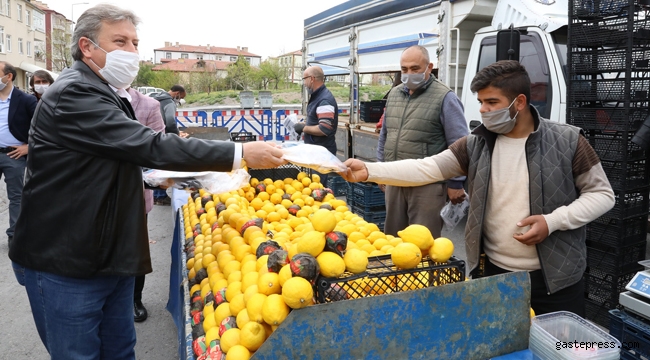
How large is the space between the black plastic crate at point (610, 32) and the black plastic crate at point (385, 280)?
8.82ft

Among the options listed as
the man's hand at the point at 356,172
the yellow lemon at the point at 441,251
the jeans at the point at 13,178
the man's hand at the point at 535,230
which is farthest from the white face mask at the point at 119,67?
the jeans at the point at 13,178

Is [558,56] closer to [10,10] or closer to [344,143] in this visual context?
[344,143]

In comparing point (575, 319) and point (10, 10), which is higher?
point (10, 10)

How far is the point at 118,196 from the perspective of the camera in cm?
224

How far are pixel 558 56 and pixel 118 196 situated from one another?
4.64 metres

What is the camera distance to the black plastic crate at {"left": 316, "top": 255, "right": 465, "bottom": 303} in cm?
194

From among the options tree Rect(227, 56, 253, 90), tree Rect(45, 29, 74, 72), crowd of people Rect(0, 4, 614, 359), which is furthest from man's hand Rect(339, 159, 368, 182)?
tree Rect(227, 56, 253, 90)

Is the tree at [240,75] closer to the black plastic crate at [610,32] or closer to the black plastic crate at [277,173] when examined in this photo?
the black plastic crate at [277,173]

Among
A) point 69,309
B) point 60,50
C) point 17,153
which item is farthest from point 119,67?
point 60,50

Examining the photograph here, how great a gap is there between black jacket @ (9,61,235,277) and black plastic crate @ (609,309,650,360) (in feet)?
8.19

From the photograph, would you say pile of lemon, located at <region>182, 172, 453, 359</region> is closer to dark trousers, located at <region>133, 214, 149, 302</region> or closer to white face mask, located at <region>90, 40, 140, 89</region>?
dark trousers, located at <region>133, 214, 149, 302</region>

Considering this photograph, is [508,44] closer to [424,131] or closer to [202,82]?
[424,131]

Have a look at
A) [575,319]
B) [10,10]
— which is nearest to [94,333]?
[575,319]

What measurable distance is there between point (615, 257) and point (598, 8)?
194cm
